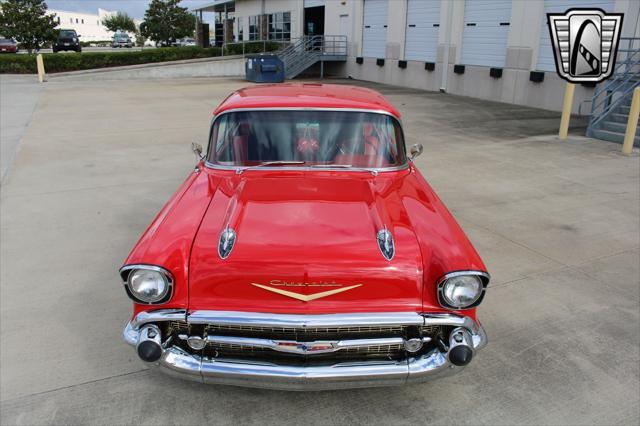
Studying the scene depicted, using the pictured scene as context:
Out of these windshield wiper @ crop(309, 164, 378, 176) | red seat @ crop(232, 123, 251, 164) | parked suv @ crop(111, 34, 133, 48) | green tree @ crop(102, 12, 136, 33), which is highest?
green tree @ crop(102, 12, 136, 33)

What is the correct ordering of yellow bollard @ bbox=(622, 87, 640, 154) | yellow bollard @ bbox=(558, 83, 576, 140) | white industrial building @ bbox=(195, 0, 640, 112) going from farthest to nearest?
white industrial building @ bbox=(195, 0, 640, 112) → yellow bollard @ bbox=(558, 83, 576, 140) → yellow bollard @ bbox=(622, 87, 640, 154)

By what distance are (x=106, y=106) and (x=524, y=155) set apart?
12.4 meters

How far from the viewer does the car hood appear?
262cm

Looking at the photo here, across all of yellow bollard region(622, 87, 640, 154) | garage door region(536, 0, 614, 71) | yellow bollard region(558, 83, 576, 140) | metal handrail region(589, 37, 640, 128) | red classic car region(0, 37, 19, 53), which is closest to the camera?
yellow bollard region(622, 87, 640, 154)

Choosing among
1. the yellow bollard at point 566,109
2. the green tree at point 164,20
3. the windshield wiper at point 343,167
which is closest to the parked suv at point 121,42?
the green tree at point 164,20

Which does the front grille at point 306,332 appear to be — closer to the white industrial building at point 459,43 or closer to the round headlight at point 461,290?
the round headlight at point 461,290

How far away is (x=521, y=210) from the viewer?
6.57 m

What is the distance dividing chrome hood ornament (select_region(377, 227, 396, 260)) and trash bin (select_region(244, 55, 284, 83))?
21.6 meters

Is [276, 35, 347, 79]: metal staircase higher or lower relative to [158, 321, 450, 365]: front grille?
higher

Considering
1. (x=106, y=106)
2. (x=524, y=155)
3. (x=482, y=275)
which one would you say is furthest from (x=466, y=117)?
(x=482, y=275)

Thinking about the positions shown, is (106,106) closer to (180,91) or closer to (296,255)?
(180,91)

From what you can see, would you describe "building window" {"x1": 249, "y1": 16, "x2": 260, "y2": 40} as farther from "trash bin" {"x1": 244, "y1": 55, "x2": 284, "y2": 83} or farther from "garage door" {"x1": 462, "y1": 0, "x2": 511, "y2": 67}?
"garage door" {"x1": 462, "y1": 0, "x2": 511, "y2": 67}

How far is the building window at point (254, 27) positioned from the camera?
35522mm

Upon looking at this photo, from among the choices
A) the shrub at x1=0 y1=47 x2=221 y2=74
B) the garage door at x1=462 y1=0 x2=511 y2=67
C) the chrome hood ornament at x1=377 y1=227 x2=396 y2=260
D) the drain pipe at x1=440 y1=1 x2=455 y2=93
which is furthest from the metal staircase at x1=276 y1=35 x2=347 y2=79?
the chrome hood ornament at x1=377 y1=227 x2=396 y2=260
